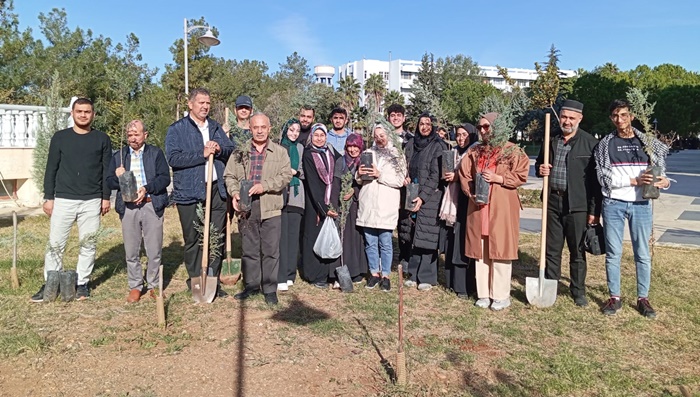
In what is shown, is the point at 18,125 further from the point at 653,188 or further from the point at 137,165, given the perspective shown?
the point at 653,188

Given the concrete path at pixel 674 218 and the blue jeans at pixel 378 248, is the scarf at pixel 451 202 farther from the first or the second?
the concrete path at pixel 674 218

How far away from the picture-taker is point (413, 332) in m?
4.64

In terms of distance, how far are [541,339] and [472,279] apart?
1.41 meters

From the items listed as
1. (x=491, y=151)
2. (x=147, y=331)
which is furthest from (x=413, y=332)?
(x=147, y=331)

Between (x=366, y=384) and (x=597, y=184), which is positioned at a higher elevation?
(x=597, y=184)

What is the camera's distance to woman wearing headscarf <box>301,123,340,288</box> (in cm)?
589

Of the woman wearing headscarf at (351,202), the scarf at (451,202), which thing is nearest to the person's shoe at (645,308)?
the scarf at (451,202)

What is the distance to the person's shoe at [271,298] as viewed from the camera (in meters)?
5.32

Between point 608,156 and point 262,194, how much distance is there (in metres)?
3.41

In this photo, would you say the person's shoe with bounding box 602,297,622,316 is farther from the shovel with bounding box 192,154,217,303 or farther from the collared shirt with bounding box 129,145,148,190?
the collared shirt with bounding box 129,145,148,190

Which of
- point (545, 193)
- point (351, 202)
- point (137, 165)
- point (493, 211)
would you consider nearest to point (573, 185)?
point (545, 193)

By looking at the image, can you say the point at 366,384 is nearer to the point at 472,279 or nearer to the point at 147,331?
the point at 147,331

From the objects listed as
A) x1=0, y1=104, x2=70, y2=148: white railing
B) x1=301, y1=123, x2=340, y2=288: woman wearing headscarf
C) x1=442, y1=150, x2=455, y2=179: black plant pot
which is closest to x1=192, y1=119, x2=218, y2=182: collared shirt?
x1=301, y1=123, x2=340, y2=288: woman wearing headscarf

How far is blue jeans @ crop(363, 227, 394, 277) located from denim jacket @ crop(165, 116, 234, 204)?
6.23ft
